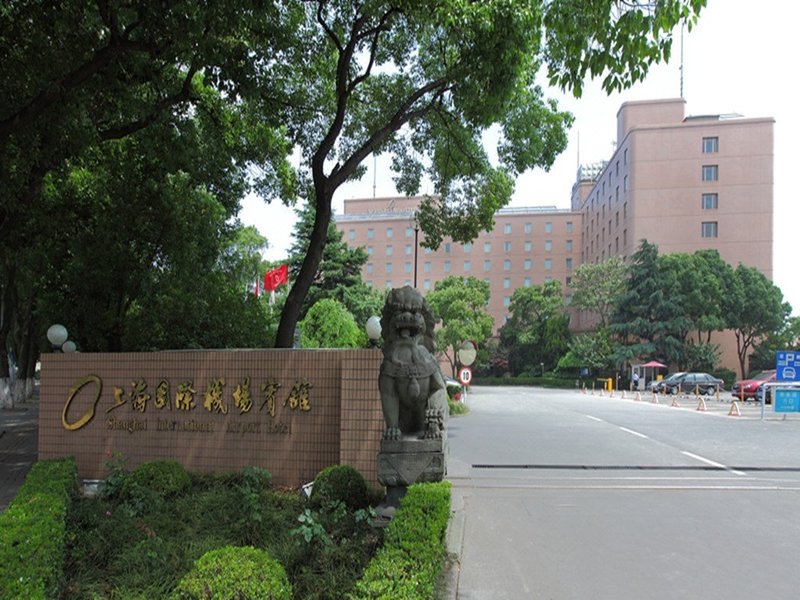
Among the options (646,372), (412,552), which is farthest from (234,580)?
(646,372)

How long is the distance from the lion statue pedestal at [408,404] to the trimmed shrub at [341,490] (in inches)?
31.2

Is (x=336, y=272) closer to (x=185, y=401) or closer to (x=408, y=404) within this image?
(x=185, y=401)

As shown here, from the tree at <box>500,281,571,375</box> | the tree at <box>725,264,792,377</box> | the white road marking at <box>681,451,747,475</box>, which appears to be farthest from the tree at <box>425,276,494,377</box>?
the white road marking at <box>681,451,747,475</box>

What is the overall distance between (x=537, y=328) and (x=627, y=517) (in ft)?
163

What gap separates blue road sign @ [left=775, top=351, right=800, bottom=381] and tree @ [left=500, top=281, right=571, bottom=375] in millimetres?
33689

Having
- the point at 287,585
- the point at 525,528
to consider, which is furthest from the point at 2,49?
the point at 525,528

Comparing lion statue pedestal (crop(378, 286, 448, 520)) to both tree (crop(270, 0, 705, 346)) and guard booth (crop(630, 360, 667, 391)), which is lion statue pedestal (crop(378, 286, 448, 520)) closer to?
tree (crop(270, 0, 705, 346))

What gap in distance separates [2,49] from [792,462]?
12.7 metres

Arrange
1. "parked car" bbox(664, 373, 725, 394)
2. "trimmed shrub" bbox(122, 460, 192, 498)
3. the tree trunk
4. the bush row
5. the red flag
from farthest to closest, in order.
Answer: the bush row < "parked car" bbox(664, 373, 725, 394) < the red flag < the tree trunk < "trimmed shrub" bbox(122, 460, 192, 498)

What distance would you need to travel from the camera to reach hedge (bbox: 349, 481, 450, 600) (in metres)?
3.48

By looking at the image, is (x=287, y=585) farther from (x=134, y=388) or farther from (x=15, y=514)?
(x=134, y=388)

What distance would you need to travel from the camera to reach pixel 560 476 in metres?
8.46

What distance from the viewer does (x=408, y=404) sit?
508cm

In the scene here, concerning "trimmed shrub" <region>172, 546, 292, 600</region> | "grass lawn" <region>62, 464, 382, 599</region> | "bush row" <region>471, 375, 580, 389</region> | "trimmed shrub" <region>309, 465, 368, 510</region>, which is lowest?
"bush row" <region>471, 375, 580, 389</region>
